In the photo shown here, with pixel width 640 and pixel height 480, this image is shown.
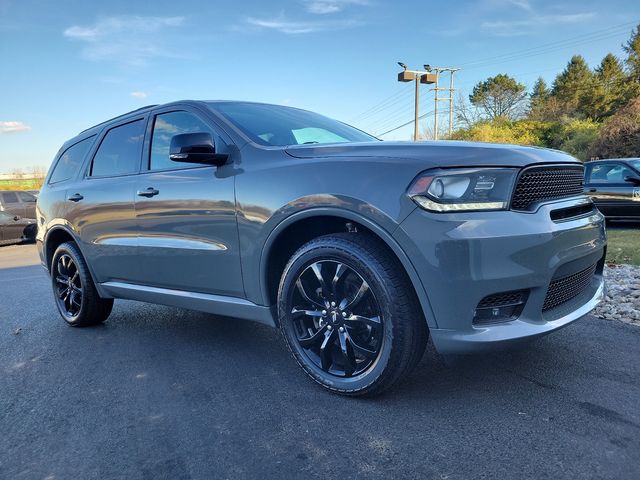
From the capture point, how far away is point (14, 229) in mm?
13070

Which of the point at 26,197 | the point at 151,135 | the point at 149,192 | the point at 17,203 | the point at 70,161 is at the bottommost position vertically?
the point at 17,203

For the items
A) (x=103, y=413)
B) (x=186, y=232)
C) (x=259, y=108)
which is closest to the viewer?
(x=103, y=413)

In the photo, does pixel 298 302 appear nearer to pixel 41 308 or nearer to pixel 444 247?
pixel 444 247

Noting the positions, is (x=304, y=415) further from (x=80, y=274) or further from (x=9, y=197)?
(x=9, y=197)

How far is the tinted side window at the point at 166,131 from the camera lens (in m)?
3.47

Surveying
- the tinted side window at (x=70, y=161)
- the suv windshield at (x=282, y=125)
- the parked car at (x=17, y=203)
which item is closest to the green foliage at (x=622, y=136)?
the suv windshield at (x=282, y=125)

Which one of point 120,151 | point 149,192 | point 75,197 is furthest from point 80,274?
point 149,192

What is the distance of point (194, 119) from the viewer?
3438 millimetres

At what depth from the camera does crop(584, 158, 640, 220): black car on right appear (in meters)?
9.12

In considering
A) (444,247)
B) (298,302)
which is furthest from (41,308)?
(444,247)

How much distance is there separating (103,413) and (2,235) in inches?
497

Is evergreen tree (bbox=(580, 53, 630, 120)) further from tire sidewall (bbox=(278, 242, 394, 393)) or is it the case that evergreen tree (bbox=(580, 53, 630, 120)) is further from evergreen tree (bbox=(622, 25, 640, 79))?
tire sidewall (bbox=(278, 242, 394, 393))

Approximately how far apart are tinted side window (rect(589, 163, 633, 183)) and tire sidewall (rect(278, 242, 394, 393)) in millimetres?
8974

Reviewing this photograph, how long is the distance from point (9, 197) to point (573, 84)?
56137 millimetres
